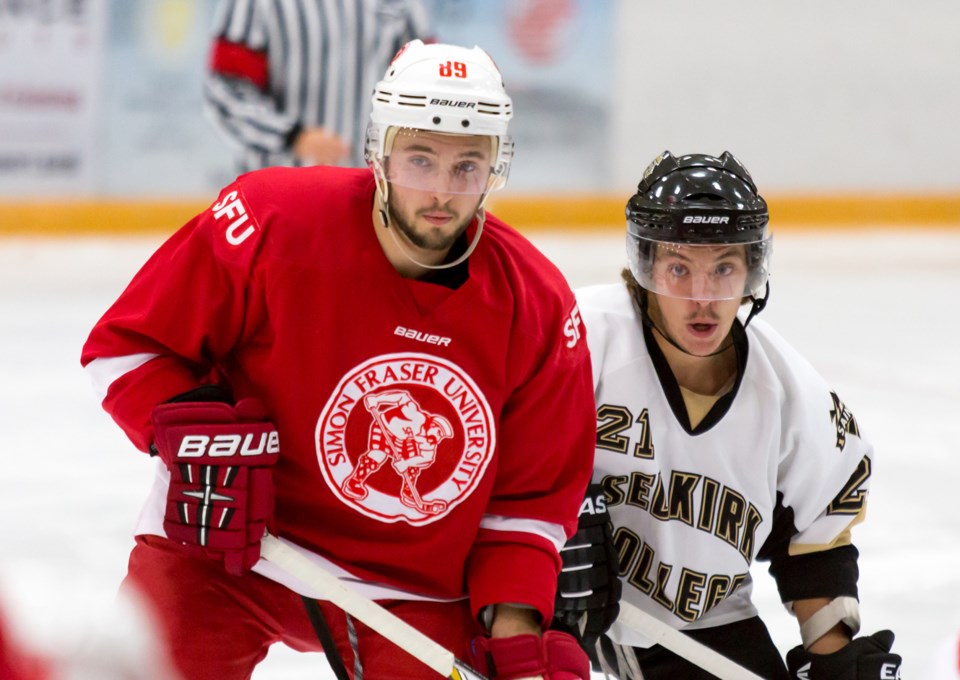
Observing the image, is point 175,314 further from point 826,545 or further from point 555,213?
point 555,213

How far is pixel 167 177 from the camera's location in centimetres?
677

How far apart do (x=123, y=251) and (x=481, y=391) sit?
491cm

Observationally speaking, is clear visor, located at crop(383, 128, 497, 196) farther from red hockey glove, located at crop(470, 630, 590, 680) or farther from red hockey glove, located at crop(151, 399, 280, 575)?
red hockey glove, located at crop(470, 630, 590, 680)

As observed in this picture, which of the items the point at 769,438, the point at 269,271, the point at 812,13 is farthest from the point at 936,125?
the point at 269,271

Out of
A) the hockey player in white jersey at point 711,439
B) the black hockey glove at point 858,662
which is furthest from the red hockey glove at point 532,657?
the black hockey glove at point 858,662

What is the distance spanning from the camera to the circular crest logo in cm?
191

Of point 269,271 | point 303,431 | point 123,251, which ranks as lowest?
point 123,251

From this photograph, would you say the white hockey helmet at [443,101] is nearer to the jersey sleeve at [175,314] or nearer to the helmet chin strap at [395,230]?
the helmet chin strap at [395,230]

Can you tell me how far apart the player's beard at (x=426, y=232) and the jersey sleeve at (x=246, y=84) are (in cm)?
276

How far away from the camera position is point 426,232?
6.17 ft

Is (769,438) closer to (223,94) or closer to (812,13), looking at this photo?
(223,94)

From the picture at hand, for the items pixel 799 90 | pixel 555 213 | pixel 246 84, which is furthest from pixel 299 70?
pixel 799 90

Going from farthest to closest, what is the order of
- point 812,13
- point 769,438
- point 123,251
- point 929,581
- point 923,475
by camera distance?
point 812,13
point 123,251
point 923,475
point 929,581
point 769,438

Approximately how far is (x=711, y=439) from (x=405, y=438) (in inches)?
20.4
